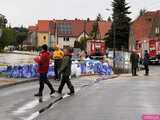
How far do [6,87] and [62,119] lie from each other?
11852 millimetres

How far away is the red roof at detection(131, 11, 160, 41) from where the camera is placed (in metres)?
110

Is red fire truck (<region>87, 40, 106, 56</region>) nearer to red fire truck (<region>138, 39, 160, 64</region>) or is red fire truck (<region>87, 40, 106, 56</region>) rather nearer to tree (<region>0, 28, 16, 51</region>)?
tree (<region>0, 28, 16, 51</region>)

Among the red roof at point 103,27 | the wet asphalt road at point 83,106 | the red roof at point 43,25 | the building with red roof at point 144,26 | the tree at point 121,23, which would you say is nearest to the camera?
the wet asphalt road at point 83,106

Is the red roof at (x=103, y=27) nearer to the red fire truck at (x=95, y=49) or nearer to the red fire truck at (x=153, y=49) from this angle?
the red fire truck at (x=95, y=49)

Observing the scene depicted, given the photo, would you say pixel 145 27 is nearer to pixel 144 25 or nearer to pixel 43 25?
pixel 144 25

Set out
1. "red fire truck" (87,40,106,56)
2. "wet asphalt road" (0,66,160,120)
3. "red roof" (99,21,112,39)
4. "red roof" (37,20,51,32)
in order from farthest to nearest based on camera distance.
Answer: "red roof" (37,20,51,32)
"red roof" (99,21,112,39)
"red fire truck" (87,40,106,56)
"wet asphalt road" (0,66,160,120)

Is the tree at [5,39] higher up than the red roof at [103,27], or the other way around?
the red roof at [103,27]

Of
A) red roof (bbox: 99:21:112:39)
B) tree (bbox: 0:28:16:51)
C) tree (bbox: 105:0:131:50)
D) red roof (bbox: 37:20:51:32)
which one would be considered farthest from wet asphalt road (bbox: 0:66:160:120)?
red roof (bbox: 37:20:51:32)

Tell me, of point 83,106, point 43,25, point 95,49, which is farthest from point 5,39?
point 83,106

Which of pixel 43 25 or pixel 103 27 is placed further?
pixel 43 25

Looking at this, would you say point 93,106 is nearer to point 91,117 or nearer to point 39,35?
point 91,117

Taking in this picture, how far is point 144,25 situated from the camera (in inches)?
4577

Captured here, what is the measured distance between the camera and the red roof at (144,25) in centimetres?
10956

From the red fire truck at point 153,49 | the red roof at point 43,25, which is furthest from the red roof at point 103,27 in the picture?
the red fire truck at point 153,49
